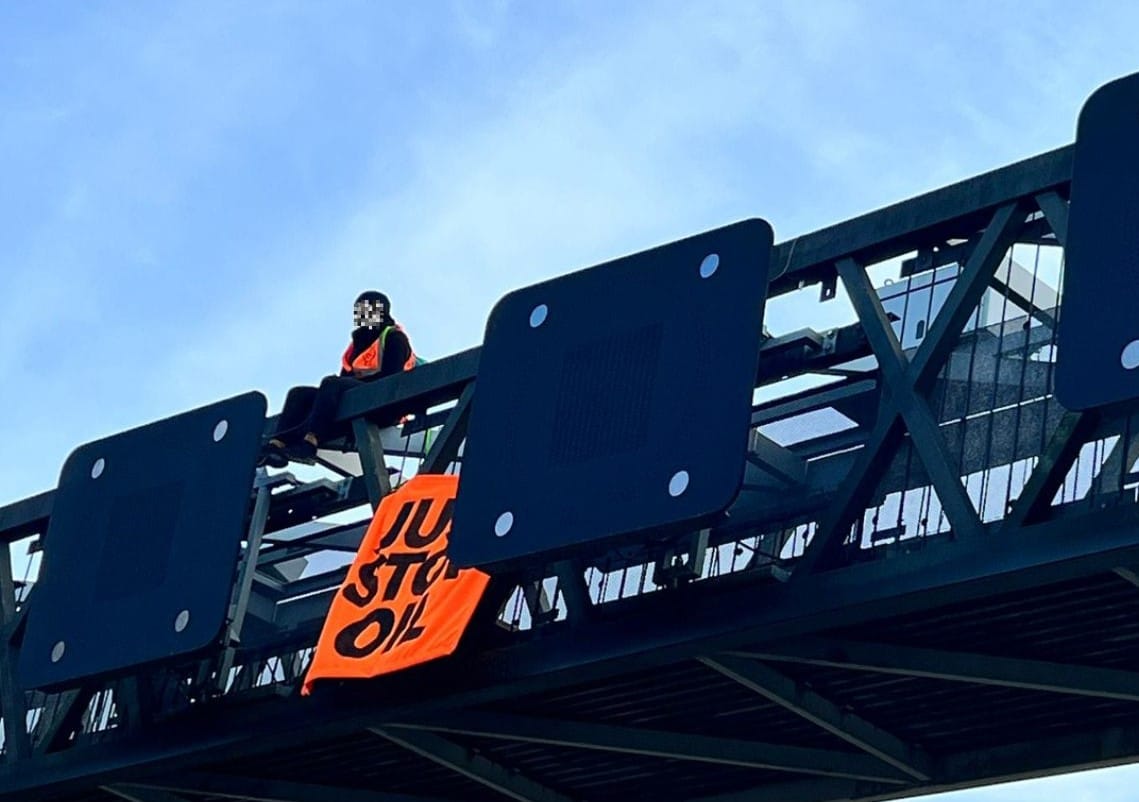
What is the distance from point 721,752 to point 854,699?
152cm

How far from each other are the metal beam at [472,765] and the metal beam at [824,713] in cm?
375

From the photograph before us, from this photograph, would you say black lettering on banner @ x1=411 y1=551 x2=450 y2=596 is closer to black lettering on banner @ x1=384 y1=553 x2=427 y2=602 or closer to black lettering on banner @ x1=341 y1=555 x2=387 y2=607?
black lettering on banner @ x1=384 y1=553 x2=427 y2=602

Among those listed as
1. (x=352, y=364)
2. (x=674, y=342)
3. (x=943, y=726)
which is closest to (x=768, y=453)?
(x=674, y=342)

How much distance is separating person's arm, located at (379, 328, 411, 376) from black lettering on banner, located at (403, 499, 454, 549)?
2.31 metres

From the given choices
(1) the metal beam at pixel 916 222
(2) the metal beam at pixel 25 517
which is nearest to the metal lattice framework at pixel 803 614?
(1) the metal beam at pixel 916 222

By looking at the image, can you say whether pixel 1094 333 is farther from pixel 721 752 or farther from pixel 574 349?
pixel 721 752

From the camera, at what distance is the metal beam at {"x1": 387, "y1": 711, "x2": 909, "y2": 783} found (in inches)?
921

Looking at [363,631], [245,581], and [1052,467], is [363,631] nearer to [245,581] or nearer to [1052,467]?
[245,581]

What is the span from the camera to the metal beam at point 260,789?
26141mm

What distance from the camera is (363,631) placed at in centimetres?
2277

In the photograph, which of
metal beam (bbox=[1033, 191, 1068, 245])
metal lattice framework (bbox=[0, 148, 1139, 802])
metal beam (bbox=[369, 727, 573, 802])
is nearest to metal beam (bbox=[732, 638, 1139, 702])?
metal lattice framework (bbox=[0, 148, 1139, 802])

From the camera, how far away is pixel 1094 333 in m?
18.2

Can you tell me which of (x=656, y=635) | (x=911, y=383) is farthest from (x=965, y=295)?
(x=656, y=635)

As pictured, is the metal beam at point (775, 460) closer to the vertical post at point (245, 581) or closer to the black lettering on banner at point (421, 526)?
the black lettering on banner at point (421, 526)
